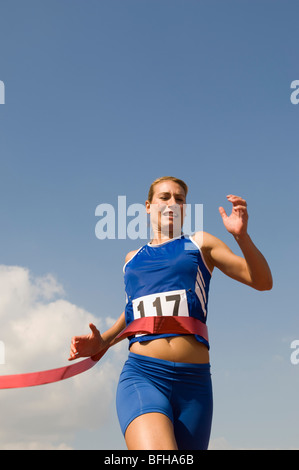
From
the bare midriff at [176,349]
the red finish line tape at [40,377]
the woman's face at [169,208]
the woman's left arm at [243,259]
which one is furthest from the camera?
the woman's face at [169,208]

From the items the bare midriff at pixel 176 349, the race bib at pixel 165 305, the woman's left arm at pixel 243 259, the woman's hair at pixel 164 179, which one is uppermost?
the woman's hair at pixel 164 179

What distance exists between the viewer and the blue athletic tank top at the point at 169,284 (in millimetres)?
4707

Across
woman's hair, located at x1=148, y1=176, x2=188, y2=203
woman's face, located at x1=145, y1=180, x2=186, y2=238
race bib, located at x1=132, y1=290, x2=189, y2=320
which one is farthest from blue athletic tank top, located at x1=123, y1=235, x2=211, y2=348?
woman's hair, located at x1=148, y1=176, x2=188, y2=203

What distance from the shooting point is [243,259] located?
4.70 meters

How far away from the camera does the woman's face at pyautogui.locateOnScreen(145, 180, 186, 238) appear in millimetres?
5336

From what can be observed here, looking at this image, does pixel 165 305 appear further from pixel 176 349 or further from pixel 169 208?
pixel 169 208

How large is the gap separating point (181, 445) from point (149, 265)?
1.71m

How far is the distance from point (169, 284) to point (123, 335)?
0.69 m

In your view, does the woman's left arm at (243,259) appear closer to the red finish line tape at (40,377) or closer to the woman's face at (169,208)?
the woman's face at (169,208)

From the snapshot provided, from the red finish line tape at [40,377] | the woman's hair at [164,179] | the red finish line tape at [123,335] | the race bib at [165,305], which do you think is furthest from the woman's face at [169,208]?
the red finish line tape at [40,377]

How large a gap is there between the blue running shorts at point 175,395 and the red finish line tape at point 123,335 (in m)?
0.28

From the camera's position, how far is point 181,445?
4359mm
